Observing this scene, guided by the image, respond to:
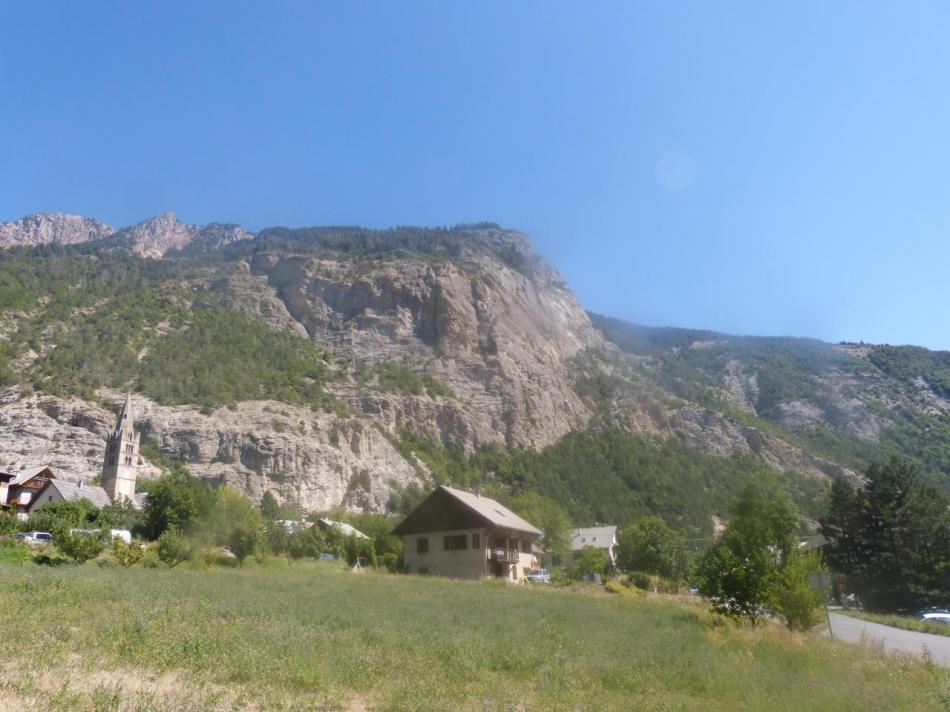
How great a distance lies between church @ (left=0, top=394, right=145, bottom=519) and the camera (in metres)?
58.4

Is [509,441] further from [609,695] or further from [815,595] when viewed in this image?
[609,695]

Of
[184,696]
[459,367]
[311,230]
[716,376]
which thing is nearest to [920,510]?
[184,696]

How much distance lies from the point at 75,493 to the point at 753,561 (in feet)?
192

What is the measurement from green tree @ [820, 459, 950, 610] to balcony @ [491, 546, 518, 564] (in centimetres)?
2367

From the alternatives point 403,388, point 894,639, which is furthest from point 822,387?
point 894,639

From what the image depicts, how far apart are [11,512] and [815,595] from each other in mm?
52721

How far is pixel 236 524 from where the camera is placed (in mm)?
46938

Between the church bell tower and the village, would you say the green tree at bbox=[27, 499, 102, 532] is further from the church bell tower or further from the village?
the church bell tower

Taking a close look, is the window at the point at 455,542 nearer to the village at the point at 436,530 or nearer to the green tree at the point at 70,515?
the village at the point at 436,530

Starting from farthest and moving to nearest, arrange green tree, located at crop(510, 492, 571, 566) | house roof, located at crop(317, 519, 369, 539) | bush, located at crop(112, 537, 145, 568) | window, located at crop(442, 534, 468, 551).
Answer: green tree, located at crop(510, 492, 571, 566)
house roof, located at crop(317, 519, 369, 539)
window, located at crop(442, 534, 468, 551)
bush, located at crop(112, 537, 145, 568)

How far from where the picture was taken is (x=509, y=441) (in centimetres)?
10969

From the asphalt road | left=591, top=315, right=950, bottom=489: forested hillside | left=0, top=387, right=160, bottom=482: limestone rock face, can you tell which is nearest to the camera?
the asphalt road

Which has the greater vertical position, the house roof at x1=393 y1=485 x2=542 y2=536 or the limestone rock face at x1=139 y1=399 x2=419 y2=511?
the limestone rock face at x1=139 y1=399 x2=419 y2=511

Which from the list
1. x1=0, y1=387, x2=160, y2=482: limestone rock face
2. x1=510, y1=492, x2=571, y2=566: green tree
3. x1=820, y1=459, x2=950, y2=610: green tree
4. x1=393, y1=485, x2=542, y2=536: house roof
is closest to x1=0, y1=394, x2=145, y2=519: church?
x1=0, y1=387, x2=160, y2=482: limestone rock face
